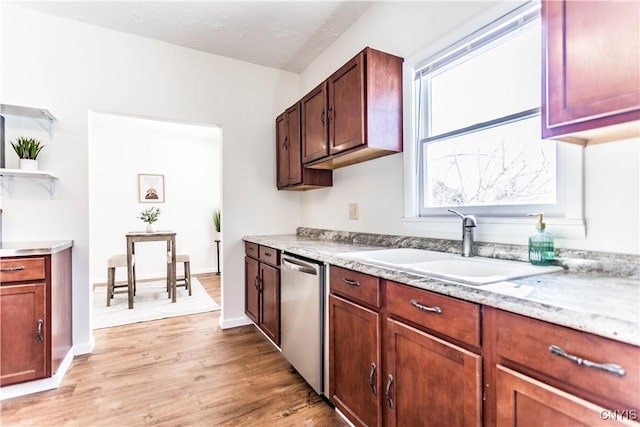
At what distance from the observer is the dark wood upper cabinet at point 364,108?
195cm

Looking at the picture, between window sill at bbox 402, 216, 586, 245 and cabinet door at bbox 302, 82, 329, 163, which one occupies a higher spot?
cabinet door at bbox 302, 82, 329, 163

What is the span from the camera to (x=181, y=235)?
5.52 metres

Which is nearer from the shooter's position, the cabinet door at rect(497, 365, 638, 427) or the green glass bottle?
the cabinet door at rect(497, 365, 638, 427)

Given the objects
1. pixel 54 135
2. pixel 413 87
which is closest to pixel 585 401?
pixel 413 87

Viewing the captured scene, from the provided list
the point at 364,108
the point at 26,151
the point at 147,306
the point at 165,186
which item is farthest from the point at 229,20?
the point at 165,186

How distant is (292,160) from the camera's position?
2.99 meters

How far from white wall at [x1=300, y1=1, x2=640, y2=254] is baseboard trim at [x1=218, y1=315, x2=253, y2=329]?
1176 millimetres

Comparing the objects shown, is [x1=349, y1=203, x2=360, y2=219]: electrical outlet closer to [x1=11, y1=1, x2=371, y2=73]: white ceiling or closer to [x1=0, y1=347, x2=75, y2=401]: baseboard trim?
[x1=11, y1=1, x2=371, y2=73]: white ceiling

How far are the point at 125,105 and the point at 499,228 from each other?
3011mm

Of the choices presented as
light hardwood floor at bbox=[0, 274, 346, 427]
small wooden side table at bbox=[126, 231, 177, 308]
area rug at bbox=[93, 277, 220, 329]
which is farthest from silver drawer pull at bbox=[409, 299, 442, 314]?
small wooden side table at bbox=[126, 231, 177, 308]

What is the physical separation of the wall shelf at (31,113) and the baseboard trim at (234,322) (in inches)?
83.8

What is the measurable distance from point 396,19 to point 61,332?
3189 millimetres

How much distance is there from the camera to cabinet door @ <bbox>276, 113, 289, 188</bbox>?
3.12 meters

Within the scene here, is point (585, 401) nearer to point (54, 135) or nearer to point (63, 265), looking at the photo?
point (63, 265)
